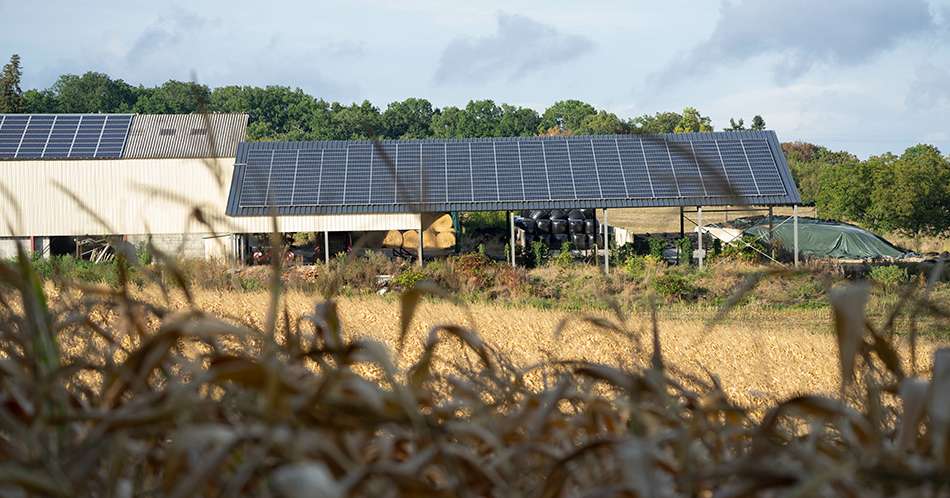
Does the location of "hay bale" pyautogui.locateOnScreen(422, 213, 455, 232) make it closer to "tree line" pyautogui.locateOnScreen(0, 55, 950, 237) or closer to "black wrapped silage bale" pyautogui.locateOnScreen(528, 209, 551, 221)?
"black wrapped silage bale" pyautogui.locateOnScreen(528, 209, 551, 221)

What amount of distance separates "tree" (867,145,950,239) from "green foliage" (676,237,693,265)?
938cm

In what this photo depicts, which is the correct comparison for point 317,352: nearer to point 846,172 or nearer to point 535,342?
point 535,342

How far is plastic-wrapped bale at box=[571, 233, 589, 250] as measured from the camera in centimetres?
2579

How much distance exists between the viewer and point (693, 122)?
56.2 meters

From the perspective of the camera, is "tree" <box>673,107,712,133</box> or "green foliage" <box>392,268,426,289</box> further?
"tree" <box>673,107,712,133</box>

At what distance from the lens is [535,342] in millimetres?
11312

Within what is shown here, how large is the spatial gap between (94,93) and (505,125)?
3346cm

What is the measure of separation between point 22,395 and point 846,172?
1305 inches

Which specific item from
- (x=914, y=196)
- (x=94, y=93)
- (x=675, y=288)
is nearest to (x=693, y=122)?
(x=914, y=196)

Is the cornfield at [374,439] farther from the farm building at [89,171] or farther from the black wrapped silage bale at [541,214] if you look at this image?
the black wrapped silage bale at [541,214]

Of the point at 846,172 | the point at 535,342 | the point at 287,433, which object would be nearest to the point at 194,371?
the point at 287,433

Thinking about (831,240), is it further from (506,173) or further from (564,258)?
(506,173)

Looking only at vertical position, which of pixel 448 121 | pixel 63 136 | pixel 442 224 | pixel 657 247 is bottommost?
pixel 657 247

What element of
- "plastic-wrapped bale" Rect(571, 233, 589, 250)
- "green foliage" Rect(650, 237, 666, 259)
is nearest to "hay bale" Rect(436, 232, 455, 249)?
"plastic-wrapped bale" Rect(571, 233, 589, 250)
